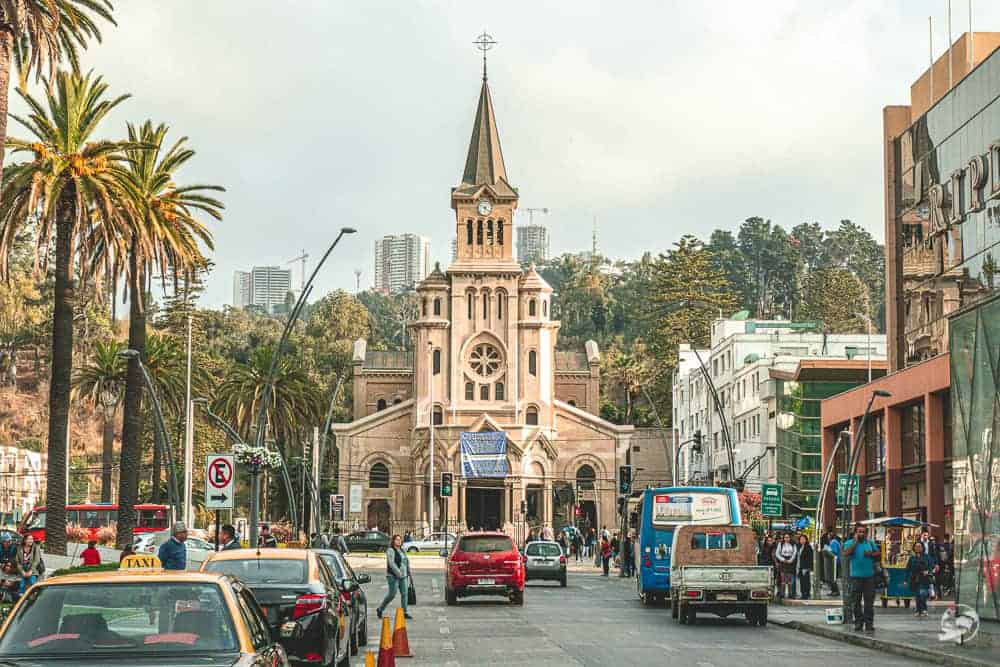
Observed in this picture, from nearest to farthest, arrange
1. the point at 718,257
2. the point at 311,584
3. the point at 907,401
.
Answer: the point at 311,584
the point at 907,401
the point at 718,257

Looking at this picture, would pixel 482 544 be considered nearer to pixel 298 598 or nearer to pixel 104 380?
pixel 298 598

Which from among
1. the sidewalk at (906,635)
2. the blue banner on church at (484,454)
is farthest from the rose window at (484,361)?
the sidewalk at (906,635)

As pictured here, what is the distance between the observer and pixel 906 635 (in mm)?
24312

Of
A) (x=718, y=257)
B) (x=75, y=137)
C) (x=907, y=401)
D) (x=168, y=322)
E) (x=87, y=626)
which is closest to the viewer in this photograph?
(x=87, y=626)

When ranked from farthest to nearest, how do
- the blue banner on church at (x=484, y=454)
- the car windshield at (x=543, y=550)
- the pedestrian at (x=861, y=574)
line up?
the blue banner on church at (x=484, y=454) → the car windshield at (x=543, y=550) → the pedestrian at (x=861, y=574)

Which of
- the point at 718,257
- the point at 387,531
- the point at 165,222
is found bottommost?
the point at 387,531

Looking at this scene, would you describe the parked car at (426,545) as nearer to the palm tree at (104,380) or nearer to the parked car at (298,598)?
the palm tree at (104,380)

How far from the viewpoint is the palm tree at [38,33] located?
94.1 feet

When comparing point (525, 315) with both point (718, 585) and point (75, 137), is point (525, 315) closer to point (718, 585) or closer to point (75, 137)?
point (75, 137)

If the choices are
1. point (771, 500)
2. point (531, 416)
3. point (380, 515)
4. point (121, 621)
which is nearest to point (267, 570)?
point (121, 621)

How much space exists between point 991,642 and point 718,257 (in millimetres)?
162911

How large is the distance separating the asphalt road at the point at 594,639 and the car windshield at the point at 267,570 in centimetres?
326

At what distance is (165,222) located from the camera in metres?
44.0

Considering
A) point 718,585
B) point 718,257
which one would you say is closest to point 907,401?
point 718,585
